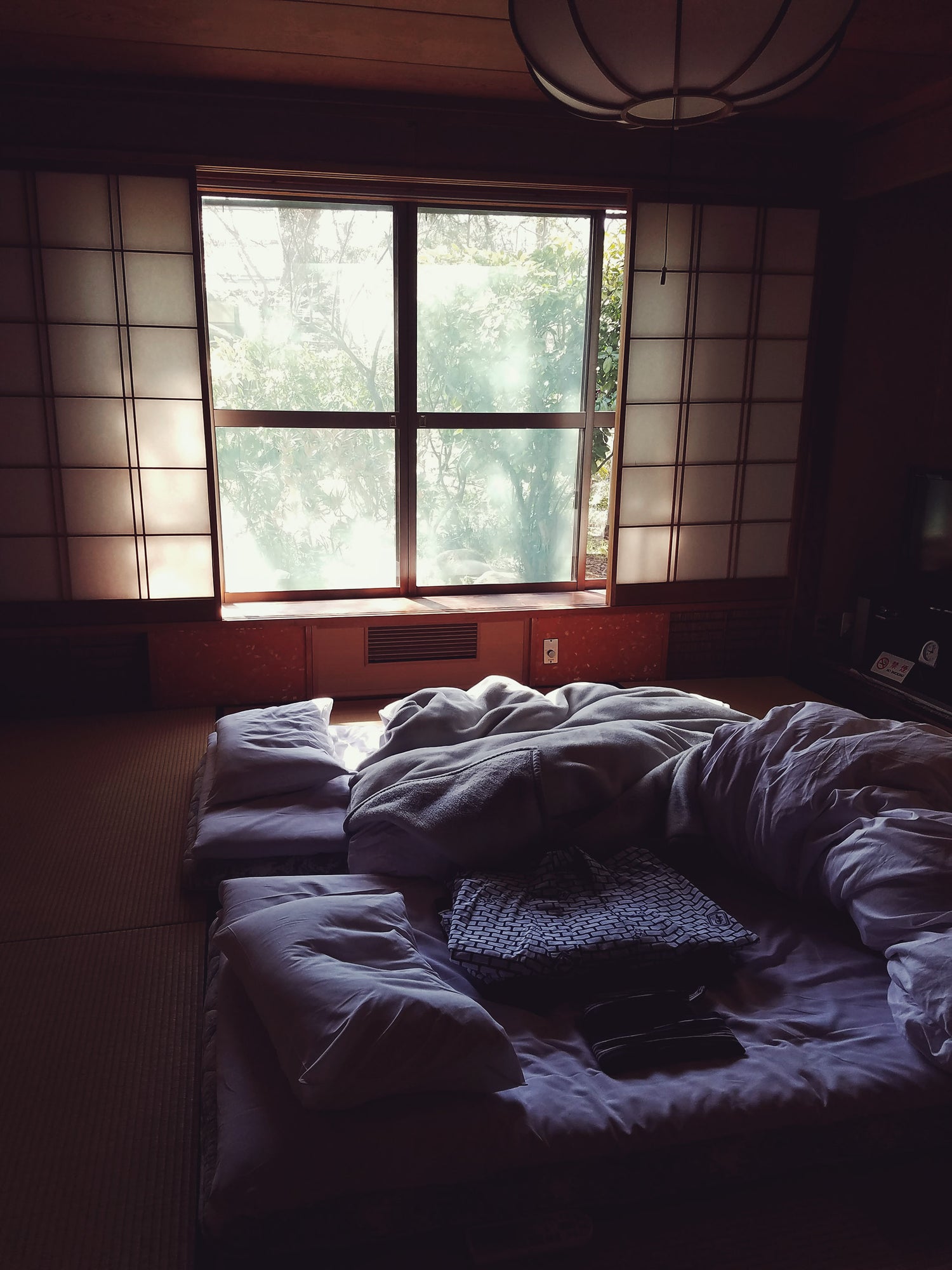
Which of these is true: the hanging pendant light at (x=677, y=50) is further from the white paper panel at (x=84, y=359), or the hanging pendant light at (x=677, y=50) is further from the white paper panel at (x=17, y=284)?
the white paper panel at (x=17, y=284)

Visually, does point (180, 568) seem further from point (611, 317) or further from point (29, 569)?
point (611, 317)

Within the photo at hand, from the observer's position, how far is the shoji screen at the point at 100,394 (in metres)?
3.46

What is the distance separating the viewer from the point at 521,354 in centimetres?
414

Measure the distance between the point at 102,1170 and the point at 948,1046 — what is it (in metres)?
1.43

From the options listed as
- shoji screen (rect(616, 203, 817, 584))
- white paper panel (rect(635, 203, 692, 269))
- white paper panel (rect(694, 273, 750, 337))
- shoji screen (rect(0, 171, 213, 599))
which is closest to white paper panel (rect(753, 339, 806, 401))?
shoji screen (rect(616, 203, 817, 584))

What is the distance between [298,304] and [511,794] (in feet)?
8.82

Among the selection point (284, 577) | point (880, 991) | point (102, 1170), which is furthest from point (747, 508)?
point (102, 1170)

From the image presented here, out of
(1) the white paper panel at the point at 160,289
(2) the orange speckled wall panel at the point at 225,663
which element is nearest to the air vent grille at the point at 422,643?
(2) the orange speckled wall panel at the point at 225,663

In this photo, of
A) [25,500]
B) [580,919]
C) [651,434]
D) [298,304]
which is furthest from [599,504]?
[580,919]

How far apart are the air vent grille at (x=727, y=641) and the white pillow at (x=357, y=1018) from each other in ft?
9.84

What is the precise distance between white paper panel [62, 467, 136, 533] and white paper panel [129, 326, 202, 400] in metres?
0.36

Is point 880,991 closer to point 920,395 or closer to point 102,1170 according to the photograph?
point 102,1170

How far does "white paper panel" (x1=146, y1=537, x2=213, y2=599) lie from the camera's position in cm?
378

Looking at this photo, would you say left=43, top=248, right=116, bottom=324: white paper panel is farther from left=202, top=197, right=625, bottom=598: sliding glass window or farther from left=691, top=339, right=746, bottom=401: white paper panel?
left=691, top=339, right=746, bottom=401: white paper panel
